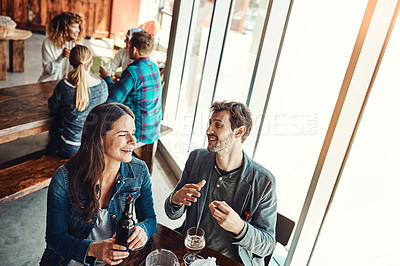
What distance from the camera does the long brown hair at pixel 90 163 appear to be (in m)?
1.69

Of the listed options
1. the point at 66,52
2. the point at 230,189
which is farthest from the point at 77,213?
the point at 66,52

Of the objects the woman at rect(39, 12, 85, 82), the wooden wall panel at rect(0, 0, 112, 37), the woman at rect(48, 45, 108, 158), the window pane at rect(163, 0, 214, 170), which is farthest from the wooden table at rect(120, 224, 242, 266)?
the wooden wall panel at rect(0, 0, 112, 37)

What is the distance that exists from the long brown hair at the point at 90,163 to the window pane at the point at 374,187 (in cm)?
135

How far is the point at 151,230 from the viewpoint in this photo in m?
1.78

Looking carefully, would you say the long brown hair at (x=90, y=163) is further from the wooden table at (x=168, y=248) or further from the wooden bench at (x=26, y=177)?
the wooden bench at (x=26, y=177)

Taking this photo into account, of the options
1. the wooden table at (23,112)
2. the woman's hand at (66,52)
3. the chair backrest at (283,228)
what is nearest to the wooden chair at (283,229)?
the chair backrest at (283,228)

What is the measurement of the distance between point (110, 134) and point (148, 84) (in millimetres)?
1456

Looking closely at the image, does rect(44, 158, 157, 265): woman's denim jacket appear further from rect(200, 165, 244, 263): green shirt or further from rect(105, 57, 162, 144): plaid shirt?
rect(105, 57, 162, 144): plaid shirt

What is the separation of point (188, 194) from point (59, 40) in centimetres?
300

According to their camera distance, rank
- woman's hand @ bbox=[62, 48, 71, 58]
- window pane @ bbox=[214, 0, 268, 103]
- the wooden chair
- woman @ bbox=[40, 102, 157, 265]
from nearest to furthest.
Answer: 1. woman @ bbox=[40, 102, 157, 265]
2. the wooden chair
3. window pane @ bbox=[214, 0, 268, 103]
4. woman's hand @ bbox=[62, 48, 71, 58]

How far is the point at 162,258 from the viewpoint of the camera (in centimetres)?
155

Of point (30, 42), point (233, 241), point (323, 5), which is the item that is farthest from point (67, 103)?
point (30, 42)

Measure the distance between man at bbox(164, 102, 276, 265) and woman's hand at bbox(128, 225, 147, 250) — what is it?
11.1 inches

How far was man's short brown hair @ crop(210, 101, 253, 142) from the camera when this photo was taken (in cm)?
205
